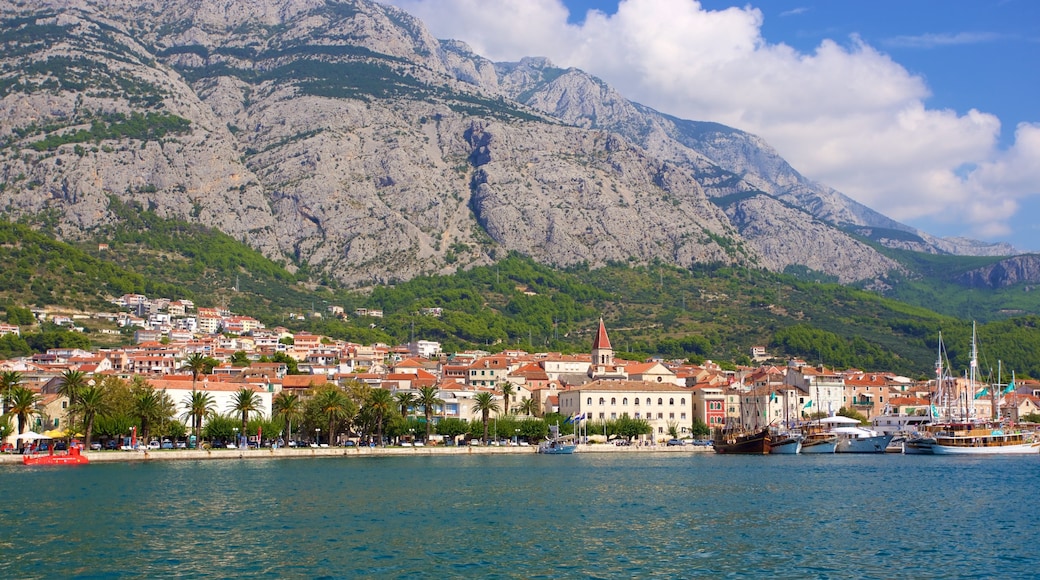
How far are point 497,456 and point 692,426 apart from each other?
1294 inches

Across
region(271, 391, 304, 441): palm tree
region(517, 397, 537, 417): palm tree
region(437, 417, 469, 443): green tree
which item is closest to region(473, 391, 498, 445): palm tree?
region(437, 417, 469, 443): green tree

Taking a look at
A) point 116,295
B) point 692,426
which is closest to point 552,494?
point 692,426

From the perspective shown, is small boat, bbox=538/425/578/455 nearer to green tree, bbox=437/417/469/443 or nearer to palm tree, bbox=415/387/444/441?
green tree, bbox=437/417/469/443

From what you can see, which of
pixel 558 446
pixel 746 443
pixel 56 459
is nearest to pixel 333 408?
pixel 558 446

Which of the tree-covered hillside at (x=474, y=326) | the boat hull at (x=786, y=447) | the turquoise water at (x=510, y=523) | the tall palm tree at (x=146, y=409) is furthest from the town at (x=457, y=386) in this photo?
the turquoise water at (x=510, y=523)

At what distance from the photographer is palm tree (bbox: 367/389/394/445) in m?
98.2

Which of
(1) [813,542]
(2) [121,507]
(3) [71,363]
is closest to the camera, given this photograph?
(1) [813,542]

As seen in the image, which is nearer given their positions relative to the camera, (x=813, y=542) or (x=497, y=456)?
(x=813, y=542)

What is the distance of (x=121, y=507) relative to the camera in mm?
47750

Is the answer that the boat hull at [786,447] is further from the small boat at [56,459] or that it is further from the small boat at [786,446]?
the small boat at [56,459]

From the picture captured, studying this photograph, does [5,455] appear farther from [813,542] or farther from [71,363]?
[813,542]

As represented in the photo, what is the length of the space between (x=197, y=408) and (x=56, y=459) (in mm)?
14978

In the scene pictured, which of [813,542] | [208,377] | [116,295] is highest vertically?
[116,295]

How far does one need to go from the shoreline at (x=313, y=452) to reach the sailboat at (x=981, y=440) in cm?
2289
